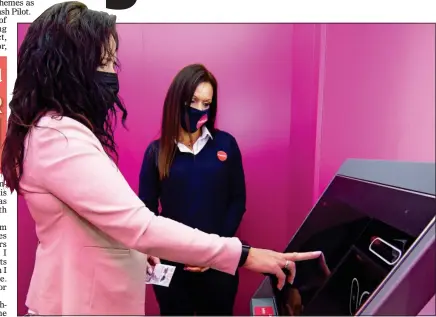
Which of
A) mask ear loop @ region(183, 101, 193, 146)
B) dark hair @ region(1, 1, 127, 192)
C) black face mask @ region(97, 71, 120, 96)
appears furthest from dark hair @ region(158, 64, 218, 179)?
dark hair @ region(1, 1, 127, 192)

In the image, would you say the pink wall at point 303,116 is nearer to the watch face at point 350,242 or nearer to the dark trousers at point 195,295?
the watch face at point 350,242

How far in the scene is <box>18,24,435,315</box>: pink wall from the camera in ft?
3.93

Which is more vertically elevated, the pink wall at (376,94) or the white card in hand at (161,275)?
the pink wall at (376,94)

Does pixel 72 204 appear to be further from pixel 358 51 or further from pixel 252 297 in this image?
pixel 358 51

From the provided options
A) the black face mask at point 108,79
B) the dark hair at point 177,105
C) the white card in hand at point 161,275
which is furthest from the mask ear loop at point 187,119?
the white card in hand at point 161,275

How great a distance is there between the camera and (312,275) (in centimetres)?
105

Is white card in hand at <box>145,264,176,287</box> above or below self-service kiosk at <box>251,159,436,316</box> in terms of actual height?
below

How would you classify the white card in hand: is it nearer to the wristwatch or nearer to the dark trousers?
the dark trousers

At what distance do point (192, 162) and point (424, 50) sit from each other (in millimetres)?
724

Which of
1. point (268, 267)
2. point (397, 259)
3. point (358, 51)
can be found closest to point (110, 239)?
point (268, 267)

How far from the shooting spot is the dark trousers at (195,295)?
1280mm

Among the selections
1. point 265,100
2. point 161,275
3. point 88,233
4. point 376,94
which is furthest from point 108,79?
point 376,94

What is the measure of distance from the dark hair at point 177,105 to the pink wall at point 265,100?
0.03m

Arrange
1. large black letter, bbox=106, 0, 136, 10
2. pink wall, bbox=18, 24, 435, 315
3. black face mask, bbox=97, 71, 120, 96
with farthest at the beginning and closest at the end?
large black letter, bbox=106, 0, 136, 10 → pink wall, bbox=18, 24, 435, 315 → black face mask, bbox=97, 71, 120, 96
